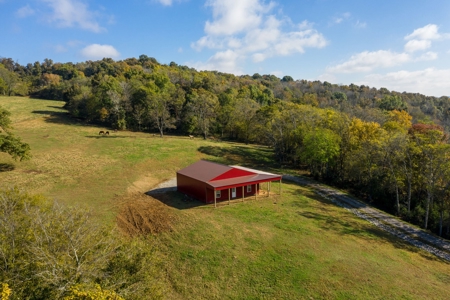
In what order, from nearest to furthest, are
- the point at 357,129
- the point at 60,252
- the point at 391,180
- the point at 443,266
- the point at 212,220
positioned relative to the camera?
the point at 60,252
the point at 443,266
the point at 212,220
the point at 391,180
the point at 357,129

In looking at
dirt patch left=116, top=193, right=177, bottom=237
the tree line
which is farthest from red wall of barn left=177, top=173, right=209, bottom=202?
the tree line

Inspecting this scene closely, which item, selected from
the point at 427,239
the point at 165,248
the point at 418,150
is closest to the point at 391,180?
the point at 418,150

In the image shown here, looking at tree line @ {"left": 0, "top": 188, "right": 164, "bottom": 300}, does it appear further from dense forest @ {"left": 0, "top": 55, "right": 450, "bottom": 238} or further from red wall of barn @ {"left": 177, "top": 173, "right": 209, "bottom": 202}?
dense forest @ {"left": 0, "top": 55, "right": 450, "bottom": 238}

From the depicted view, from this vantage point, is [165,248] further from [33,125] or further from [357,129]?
[33,125]

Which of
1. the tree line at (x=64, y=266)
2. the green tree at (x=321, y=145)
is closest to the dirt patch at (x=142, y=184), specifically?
the tree line at (x=64, y=266)

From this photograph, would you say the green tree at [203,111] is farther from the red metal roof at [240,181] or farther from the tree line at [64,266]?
the tree line at [64,266]
